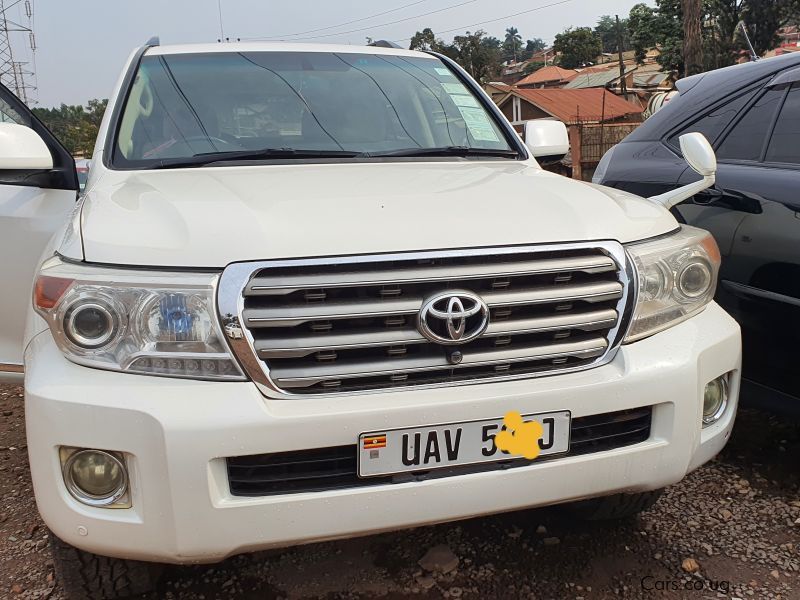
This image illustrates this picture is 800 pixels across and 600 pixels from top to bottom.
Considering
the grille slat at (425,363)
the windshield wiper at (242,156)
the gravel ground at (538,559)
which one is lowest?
the gravel ground at (538,559)

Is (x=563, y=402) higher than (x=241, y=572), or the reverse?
(x=563, y=402)

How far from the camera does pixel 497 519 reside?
8.48ft

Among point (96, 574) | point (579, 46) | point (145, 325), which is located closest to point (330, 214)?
point (145, 325)

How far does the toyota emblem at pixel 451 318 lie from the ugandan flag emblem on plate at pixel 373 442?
26 centimetres

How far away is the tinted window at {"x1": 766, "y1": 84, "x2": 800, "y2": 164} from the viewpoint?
2.84m

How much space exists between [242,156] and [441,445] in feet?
4.64

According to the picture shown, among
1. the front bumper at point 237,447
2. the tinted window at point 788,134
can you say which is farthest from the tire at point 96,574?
the tinted window at point 788,134

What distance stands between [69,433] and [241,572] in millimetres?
926

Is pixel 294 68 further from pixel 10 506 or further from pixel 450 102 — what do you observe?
pixel 10 506

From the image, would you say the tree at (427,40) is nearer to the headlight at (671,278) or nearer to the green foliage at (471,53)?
the green foliage at (471,53)

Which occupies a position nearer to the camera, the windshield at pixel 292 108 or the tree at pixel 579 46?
the windshield at pixel 292 108

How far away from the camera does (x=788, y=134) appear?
2895 millimetres

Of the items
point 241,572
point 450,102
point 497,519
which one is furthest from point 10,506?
point 450,102

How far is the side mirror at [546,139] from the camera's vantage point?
3.19 m
